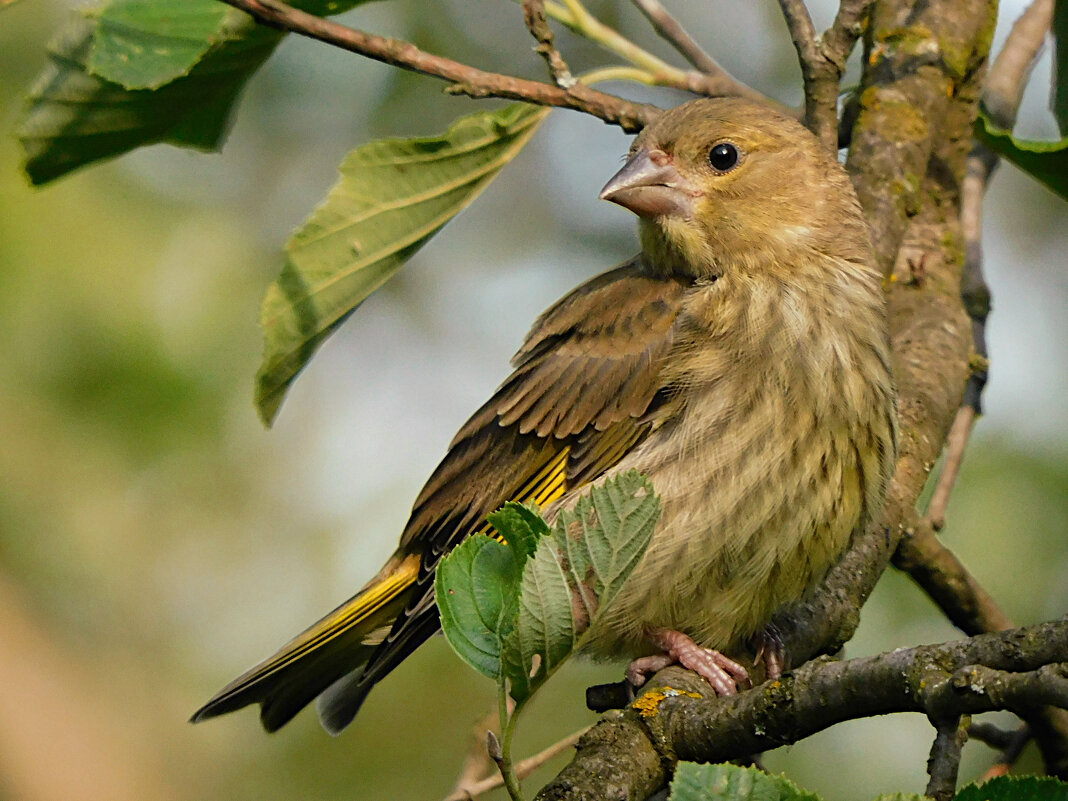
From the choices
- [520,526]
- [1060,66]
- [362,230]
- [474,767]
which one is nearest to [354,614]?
[474,767]

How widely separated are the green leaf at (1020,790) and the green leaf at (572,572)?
572mm

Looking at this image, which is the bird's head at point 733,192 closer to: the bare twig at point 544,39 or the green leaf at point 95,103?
the bare twig at point 544,39

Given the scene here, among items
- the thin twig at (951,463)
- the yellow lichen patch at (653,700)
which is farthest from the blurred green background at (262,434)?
the yellow lichen patch at (653,700)

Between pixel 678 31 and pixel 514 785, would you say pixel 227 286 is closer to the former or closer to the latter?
pixel 678 31

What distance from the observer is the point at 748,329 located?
3072mm

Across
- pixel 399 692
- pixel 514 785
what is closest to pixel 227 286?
pixel 399 692

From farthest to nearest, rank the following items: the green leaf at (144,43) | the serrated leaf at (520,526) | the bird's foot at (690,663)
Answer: the green leaf at (144,43) < the bird's foot at (690,663) < the serrated leaf at (520,526)

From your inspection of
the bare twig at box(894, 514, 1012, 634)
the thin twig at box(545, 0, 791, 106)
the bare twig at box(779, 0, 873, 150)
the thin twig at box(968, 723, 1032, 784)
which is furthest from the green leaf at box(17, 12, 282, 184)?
the thin twig at box(968, 723, 1032, 784)

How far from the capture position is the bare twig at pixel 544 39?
272 cm

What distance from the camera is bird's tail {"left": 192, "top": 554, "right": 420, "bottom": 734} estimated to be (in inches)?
128

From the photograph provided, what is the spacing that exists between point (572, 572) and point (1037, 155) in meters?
1.64

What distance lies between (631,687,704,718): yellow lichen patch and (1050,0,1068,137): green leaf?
1.87 m

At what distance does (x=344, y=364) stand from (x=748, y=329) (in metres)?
4.72

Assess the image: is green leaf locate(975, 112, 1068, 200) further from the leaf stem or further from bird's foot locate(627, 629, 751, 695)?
the leaf stem
